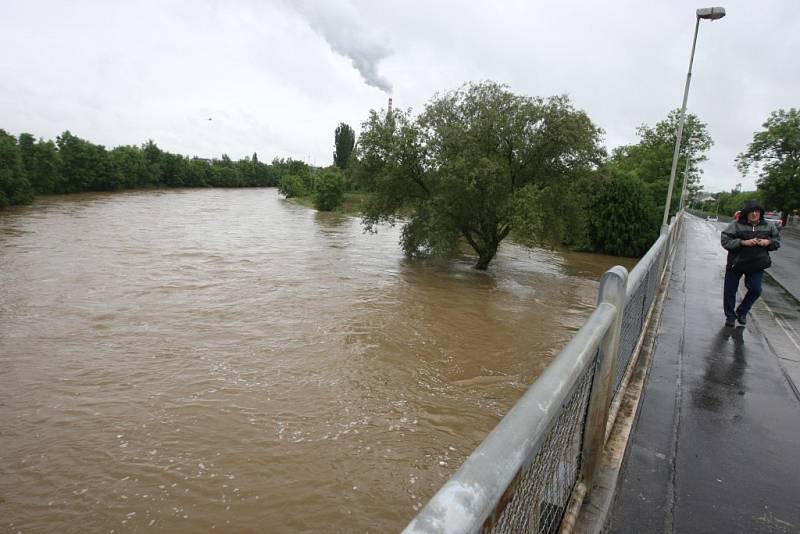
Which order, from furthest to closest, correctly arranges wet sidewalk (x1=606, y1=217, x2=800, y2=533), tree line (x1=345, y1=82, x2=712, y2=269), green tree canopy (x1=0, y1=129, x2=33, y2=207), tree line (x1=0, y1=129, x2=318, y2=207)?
tree line (x1=0, y1=129, x2=318, y2=207) → green tree canopy (x1=0, y1=129, x2=33, y2=207) → tree line (x1=345, y1=82, x2=712, y2=269) → wet sidewalk (x1=606, y1=217, x2=800, y2=533)

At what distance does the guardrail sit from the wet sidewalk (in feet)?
1.18

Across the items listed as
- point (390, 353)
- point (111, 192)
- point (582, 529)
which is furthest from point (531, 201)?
point (111, 192)

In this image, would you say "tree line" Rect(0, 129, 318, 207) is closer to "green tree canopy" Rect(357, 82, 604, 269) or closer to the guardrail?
"green tree canopy" Rect(357, 82, 604, 269)

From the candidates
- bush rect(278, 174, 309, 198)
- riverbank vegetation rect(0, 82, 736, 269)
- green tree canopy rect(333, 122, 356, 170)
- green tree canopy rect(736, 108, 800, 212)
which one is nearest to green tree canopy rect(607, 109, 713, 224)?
green tree canopy rect(736, 108, 800, 212)

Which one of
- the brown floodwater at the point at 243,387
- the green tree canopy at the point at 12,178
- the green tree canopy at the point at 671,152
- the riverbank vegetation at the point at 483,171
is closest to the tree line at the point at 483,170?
the riverbank vegetation at the point at 483,171

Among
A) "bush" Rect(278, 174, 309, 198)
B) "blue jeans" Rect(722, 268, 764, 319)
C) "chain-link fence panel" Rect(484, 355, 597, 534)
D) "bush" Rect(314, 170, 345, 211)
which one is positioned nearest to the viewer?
"chain-link fence panel" Rect(484, 355, 597, 534)

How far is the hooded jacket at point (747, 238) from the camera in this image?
20.3ft

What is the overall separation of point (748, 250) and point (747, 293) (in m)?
0.60

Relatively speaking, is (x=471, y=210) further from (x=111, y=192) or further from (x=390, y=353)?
(x=111, y=192)

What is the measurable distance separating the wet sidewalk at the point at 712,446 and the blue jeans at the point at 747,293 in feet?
2.32

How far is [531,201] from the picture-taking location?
55.8 ft

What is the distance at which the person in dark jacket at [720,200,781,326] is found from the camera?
6.19 m

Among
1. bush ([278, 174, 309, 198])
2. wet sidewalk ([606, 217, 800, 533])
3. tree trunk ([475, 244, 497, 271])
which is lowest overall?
tree trunk ([475, 244, 497, 271])

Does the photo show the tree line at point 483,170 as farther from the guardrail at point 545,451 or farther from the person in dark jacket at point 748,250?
the guardrail at point 545,451
